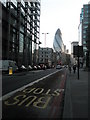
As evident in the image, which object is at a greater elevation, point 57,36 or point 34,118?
point 57,36

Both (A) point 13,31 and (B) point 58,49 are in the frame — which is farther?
(B) point 58,49

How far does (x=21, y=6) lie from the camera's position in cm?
7656

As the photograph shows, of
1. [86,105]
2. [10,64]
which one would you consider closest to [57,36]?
[10,64]

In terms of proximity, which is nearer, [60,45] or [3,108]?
[3,108]

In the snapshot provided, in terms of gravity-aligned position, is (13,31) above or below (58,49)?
below

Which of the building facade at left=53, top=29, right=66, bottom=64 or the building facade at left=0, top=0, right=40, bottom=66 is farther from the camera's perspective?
the building facade at left=53, top=29, right=66, bottom=64

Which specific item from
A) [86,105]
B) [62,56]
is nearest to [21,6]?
[86,105]

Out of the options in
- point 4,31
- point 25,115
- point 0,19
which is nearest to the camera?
point 25,115

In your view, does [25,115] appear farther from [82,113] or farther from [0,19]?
[0,19]

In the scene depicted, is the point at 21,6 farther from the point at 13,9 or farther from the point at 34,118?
the point at 34,118

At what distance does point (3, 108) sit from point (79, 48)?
16559 mm

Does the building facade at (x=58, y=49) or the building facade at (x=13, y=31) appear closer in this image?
the building facade at (x=13, y=31)

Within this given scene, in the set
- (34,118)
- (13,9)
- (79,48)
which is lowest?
(34,118)

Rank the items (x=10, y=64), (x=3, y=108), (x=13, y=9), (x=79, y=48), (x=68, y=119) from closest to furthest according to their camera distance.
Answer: (x=68, y=119) → (x=3, y=108) → (x=79, y=48) → (x=10, y=64) → (x=13, y=9)
